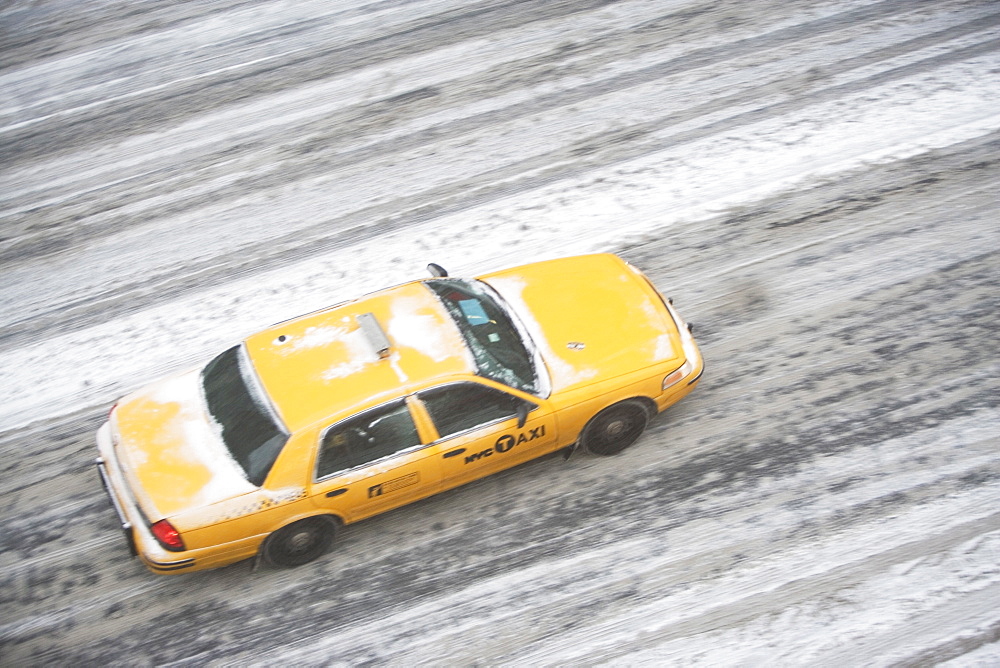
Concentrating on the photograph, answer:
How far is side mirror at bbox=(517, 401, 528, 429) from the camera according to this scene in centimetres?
574

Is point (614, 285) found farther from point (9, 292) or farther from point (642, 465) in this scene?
point (9, 292)

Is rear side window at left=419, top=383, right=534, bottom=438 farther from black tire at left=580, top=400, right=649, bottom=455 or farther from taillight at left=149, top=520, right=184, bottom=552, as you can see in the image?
taillight at left=149, top=520, right=184, bottom=552

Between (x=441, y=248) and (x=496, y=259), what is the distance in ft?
1.96

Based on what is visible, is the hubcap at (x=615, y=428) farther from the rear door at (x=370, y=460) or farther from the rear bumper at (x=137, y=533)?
the rear bumper at (x=137, y=533)

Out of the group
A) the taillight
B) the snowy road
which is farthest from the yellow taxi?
the snowy road

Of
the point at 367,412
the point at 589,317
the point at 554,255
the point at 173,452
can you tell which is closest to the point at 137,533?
the point at 173,452

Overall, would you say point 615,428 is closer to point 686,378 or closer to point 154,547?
point 686,378

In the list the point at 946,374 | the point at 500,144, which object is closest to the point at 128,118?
the point at 500,144

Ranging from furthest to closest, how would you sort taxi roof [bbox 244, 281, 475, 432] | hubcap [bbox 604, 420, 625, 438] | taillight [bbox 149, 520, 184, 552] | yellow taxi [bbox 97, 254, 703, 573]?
hubcap [bbox 604, 420, 625, 438] < taxi roof [bbox 244, 281, 475, 432] < yellow taxi [bbox 97, 254, 703, 573] < taillight [bbox 149, 520, 184, 552]

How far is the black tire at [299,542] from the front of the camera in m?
5.55

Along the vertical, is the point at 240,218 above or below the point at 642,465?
above

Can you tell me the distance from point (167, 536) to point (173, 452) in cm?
58

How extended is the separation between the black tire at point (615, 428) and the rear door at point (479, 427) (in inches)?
13.0

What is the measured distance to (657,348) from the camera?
616 centimetres
